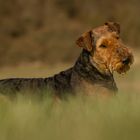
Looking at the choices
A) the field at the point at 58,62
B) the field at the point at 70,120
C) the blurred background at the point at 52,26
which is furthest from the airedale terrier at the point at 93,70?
the blurred background at the point at 52,26

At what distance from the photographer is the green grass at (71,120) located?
6.62m

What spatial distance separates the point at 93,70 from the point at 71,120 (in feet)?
11.5

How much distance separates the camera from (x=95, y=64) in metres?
Answer: 10.5

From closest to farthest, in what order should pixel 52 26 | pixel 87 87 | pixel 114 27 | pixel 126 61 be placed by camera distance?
pixel 87 87, pixel 126 61, pixel 114 27, pixel 52 26

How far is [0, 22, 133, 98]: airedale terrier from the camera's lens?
10086 mm

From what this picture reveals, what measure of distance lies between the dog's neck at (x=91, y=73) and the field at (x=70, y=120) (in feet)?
7.40

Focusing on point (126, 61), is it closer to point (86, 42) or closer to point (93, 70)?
point (93, 70)

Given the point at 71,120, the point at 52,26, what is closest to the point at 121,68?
the point at 71,120

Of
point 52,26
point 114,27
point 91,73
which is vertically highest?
point 52,26

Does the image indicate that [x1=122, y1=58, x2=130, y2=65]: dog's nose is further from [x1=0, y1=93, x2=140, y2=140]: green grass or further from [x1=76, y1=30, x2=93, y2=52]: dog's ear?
[x1=0, y1=93, x2=140, y2=140]: green grass

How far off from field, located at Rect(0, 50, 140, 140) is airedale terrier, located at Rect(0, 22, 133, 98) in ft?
6.99

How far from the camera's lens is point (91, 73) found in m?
10.4

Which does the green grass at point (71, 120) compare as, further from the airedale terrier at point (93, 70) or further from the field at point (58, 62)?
the airedale terrier at point (93, 70)

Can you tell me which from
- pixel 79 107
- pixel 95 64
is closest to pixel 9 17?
pixel 95 64
